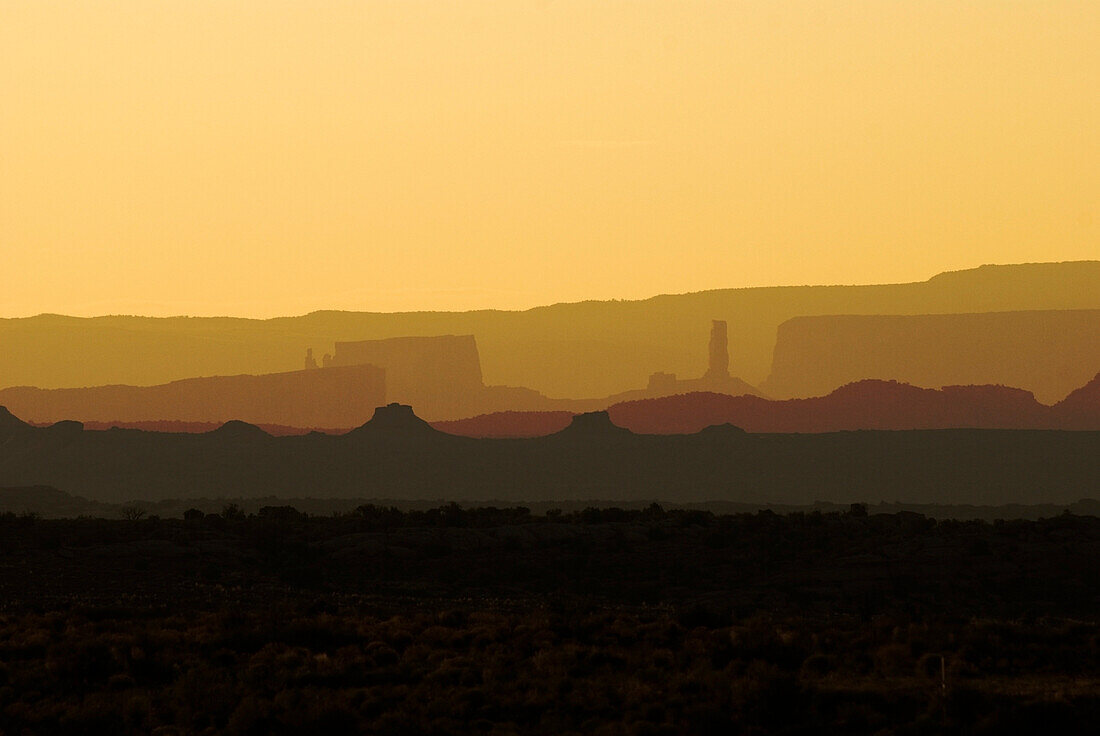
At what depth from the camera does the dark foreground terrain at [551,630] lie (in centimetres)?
2862

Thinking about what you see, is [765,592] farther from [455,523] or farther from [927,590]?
[455,523]

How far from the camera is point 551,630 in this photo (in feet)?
133

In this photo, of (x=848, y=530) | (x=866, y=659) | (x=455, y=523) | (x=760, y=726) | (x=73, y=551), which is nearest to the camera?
(x=760, y=726)

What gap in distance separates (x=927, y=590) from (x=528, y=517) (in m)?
32.3

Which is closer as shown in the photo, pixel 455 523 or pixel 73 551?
pixel 73 551

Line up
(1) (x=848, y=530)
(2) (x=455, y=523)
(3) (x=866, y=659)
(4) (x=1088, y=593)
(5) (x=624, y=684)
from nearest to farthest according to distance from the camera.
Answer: (5) (x=624, y=684) < (3) (x=866, y=659) < (4) (x=1088, y=593) < (1) (x=848, y=530) < (2) (x=455, y=523)

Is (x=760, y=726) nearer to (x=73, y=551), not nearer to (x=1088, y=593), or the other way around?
(x=1088, y=593)

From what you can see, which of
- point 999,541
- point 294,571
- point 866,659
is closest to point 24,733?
point 866,659

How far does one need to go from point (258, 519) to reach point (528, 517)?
52.7 ft

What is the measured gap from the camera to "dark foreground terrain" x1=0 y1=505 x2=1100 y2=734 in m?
28.6

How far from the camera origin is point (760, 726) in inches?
1077

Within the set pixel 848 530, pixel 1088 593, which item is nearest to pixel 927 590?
pixel 1088 593

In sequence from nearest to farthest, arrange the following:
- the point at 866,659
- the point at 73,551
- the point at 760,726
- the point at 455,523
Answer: the point at 760,726
the point at 866,659
the point at 73,551
the point at 455,523

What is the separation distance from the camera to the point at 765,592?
63781 millimetres
